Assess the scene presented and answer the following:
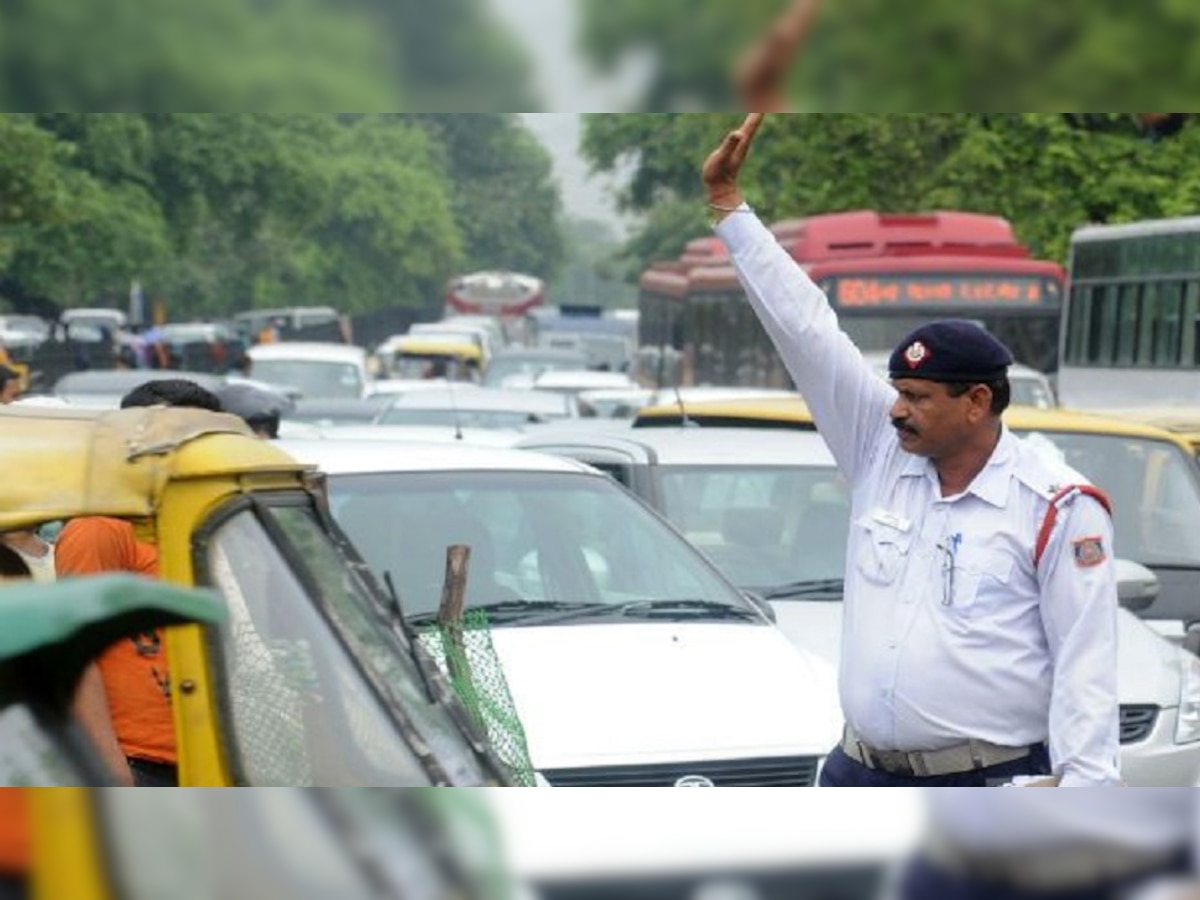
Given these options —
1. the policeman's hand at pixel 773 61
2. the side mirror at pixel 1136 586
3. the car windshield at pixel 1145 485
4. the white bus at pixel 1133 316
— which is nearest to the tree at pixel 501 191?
the policeman's hand at pixel 773 61

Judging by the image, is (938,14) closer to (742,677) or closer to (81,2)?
(81,2)

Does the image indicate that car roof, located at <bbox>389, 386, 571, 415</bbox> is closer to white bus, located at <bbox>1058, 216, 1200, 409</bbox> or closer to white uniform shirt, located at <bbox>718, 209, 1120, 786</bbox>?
white bus, located at <bbox>1058, 216, 1200, 409</bbox>

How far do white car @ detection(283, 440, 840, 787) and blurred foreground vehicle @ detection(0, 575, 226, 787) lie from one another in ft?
12.2

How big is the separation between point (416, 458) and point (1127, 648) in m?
2.30

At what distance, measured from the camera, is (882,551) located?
4.32 metres

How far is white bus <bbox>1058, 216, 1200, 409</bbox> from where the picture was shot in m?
20.4

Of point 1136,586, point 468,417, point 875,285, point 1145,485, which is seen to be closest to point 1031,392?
point 875,285

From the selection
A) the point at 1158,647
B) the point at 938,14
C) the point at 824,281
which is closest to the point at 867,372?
the point at 938,14

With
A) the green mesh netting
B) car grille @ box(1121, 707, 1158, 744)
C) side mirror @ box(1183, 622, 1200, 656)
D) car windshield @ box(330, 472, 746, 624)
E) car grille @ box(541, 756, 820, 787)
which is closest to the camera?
the green mesh netting

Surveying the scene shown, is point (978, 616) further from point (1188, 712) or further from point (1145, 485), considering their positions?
point (1145, 485)

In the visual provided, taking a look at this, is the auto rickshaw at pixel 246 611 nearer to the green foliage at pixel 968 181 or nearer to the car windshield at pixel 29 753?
the car windshield at pixel 29 753

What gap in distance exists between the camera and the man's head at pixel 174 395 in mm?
5773

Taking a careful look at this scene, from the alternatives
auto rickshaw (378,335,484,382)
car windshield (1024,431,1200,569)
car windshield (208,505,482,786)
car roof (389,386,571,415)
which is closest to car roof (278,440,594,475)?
car windshield (1024,431,1200,569)

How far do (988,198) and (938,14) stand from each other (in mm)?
19270
